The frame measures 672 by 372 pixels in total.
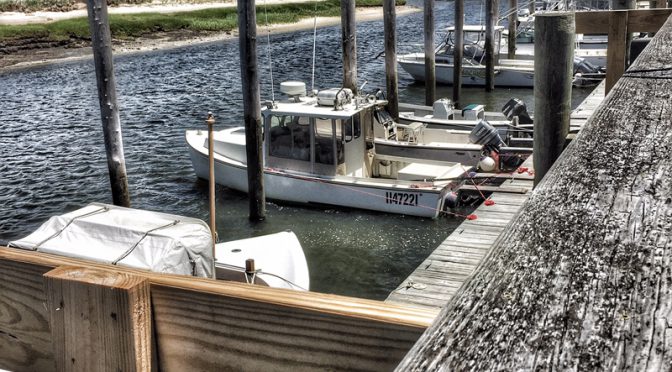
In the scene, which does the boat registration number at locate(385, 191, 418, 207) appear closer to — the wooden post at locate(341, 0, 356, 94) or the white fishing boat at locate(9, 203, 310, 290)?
the white fishing boat at locate(9, 203, 310, 290)

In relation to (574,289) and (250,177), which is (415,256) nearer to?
(250,177)

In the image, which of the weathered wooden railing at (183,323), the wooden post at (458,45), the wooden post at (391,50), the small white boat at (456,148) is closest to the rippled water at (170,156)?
the wooden post at (458,45)

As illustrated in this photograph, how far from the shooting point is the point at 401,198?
1634 cm

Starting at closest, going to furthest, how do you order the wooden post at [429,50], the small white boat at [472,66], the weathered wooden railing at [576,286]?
1. the weathered wooden railing at [576,286]
2. the wooden post at [429,50]
3. the small white boat at [472,66]

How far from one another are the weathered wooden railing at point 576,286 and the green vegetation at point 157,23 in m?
42.5

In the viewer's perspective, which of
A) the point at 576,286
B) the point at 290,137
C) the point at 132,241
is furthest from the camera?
the point at 290,137

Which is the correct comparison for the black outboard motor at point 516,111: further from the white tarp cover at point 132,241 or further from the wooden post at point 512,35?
the wooden post at point 512,35

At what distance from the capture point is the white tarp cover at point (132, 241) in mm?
8719

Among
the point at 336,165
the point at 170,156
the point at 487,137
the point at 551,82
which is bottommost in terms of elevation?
the point at 170,156

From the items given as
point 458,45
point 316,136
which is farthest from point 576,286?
point 458,45

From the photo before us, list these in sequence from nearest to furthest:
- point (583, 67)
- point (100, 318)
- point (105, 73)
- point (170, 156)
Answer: point (100, 318)
point (105, 73)
point (170, 156)
point (583, 67)

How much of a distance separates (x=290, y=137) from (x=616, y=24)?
411 inches

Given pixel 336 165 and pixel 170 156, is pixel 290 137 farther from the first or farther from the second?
pixel 170 156

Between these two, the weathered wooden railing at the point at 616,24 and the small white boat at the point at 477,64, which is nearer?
the weathered wooden railing at the point at 616,24
